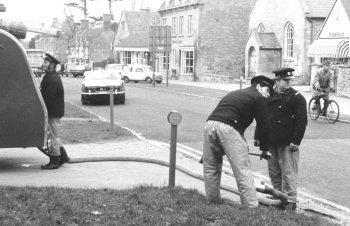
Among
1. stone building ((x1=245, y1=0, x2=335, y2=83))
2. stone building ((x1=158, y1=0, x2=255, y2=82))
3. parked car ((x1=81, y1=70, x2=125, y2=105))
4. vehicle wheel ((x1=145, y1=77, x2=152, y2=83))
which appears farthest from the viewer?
stone building ((x1=158, y1=0, x2=255, y2=82))

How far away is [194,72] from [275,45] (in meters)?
11.2

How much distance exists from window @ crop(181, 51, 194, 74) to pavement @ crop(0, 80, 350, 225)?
141 feet

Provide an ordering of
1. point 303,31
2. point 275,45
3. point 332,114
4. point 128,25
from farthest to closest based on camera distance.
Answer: point 128,25, point 275,45, point 303,31, point 332,114

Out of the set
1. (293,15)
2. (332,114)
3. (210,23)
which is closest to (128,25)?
(210,23)

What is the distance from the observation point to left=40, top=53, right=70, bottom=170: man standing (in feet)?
30.7

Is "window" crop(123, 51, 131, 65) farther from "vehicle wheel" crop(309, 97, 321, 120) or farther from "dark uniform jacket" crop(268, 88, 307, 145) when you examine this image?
"dark uniform jacket" crop(268, 88, 307, 145)

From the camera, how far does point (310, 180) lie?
9.50 m

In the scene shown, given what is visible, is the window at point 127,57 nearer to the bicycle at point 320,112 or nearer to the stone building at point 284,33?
the stone building at point 284,33

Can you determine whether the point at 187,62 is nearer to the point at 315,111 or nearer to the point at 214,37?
the point at 214,37

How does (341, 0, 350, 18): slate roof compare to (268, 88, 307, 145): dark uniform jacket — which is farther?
(341, 0, 350, 18): slate roof

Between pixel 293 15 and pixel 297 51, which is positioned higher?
pixel 293 15

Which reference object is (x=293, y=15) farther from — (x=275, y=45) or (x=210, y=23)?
(x=210, y=23)

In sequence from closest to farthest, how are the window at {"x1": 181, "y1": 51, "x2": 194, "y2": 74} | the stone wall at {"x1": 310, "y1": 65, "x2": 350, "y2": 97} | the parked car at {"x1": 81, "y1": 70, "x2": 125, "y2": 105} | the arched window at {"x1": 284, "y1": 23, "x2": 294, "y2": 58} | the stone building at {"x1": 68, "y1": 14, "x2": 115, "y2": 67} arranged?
1. the parked car at {"x1": 81, "y1": 70, "x2": 125, "y2": 105}
2. the stone wall at {"x1": 310, "y1": 65, "x2": 350, "y2": 97}
3. the arched window at {"x1": 284, "y1": 23, "x2": 294, "y2": 58}
4. the window at {"x1": 181, "y1": 51, "x2": 194, "y2": 74}
5. the stone building at {"x1": 68, "y1": 14, "x2": 115, "y2": 67}

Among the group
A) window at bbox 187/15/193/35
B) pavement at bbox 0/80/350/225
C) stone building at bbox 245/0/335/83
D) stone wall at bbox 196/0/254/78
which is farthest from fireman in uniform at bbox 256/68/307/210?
window at bbox 187/15/193/35
